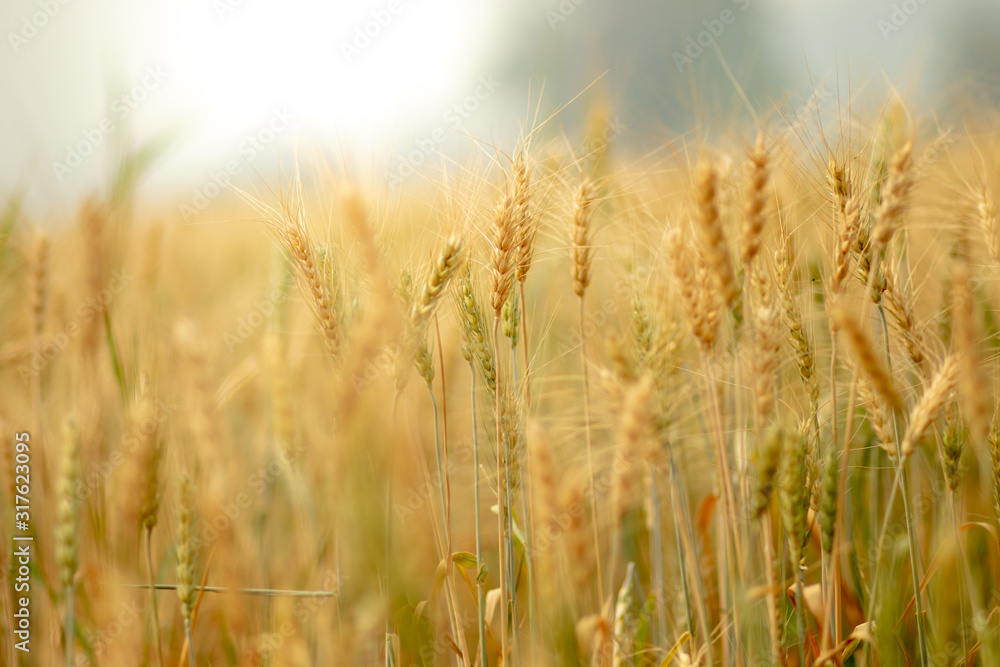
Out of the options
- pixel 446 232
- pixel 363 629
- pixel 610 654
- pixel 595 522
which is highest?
pixel 446 232

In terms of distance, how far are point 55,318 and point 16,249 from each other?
28 cm

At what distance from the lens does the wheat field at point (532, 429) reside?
0.90m

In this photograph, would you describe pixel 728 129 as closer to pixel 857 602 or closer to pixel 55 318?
pixel 857 602

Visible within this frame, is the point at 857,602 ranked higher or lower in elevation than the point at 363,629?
lower

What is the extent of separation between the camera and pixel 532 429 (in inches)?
30.3

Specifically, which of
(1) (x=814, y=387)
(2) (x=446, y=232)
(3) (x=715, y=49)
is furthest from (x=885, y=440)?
(2) (x=446, y=232)

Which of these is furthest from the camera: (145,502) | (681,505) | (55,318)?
(55,318)

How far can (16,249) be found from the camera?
171cm

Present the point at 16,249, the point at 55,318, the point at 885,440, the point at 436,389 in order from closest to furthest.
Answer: the point at 885,440 → the point at 16,249 → the point at 55,318 → the point at 436,389

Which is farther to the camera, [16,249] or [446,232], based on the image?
[16,249]

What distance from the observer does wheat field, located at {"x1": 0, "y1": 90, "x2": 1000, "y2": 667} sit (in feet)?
2.97

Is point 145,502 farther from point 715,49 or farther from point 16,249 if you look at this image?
point 715,49

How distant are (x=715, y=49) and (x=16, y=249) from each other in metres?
1.96

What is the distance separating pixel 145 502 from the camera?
107cm
